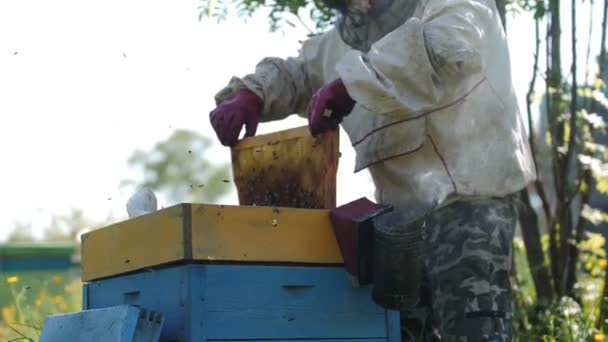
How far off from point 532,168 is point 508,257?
0.29 m

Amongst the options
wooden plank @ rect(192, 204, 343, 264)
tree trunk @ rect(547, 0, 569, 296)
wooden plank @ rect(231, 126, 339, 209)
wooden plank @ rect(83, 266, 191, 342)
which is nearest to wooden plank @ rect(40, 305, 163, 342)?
wooden plank @ rect(83, 266, 191, 342)

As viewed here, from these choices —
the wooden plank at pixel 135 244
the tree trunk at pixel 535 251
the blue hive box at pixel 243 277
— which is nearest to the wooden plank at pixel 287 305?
the blue hive box at pixel 243 277

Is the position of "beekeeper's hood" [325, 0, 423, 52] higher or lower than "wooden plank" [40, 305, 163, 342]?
higher

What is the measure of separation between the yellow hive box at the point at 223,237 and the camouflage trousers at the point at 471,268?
347 millimetres

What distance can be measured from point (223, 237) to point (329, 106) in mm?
474

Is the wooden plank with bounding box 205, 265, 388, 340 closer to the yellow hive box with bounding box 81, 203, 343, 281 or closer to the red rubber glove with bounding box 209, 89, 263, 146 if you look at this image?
the yellow hive box with bounding box 81, 203, 343, 281

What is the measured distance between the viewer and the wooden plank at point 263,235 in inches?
89.4

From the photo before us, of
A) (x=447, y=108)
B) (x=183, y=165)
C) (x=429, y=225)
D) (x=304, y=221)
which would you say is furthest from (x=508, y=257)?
(x=183, y=165)

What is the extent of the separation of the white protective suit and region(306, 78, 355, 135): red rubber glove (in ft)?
0.16

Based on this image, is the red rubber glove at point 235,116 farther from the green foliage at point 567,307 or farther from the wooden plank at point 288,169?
the green foliage at point 567,307

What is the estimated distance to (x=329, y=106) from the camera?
2557mm

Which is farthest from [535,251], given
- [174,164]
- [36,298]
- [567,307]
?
[174,164]

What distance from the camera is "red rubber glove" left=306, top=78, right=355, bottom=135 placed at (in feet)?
8.36

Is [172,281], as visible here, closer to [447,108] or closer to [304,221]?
[304,221]
